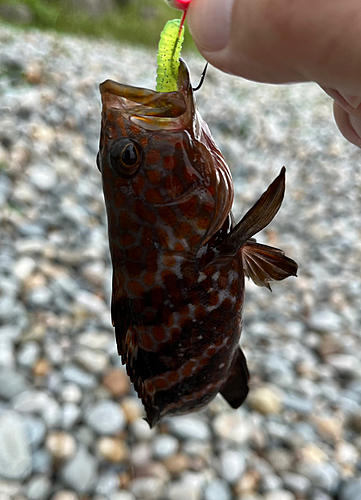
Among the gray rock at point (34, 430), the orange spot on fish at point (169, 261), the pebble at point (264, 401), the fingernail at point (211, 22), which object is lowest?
the pebble at point (264, 401)

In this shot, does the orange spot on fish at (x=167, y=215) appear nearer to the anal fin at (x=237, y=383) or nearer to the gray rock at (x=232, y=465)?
the anal fin at (x=237, y=383)

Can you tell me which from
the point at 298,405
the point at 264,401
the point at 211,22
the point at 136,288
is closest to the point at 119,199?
the point at 136,288

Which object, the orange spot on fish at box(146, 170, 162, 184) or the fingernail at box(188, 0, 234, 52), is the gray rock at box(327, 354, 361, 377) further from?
the fingernail at box(188, 0, 234, 52)

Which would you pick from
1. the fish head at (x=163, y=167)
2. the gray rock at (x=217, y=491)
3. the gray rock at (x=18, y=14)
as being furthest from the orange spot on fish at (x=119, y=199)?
the gray rock at (x=18, y=14)

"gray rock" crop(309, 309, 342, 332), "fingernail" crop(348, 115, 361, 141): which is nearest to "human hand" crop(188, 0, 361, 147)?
"fingernail" crop(348, 115, 361, 141)

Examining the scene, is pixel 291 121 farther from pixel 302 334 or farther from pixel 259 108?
pixel 302 334

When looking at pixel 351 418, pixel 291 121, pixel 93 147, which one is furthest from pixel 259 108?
pixel 351 418
